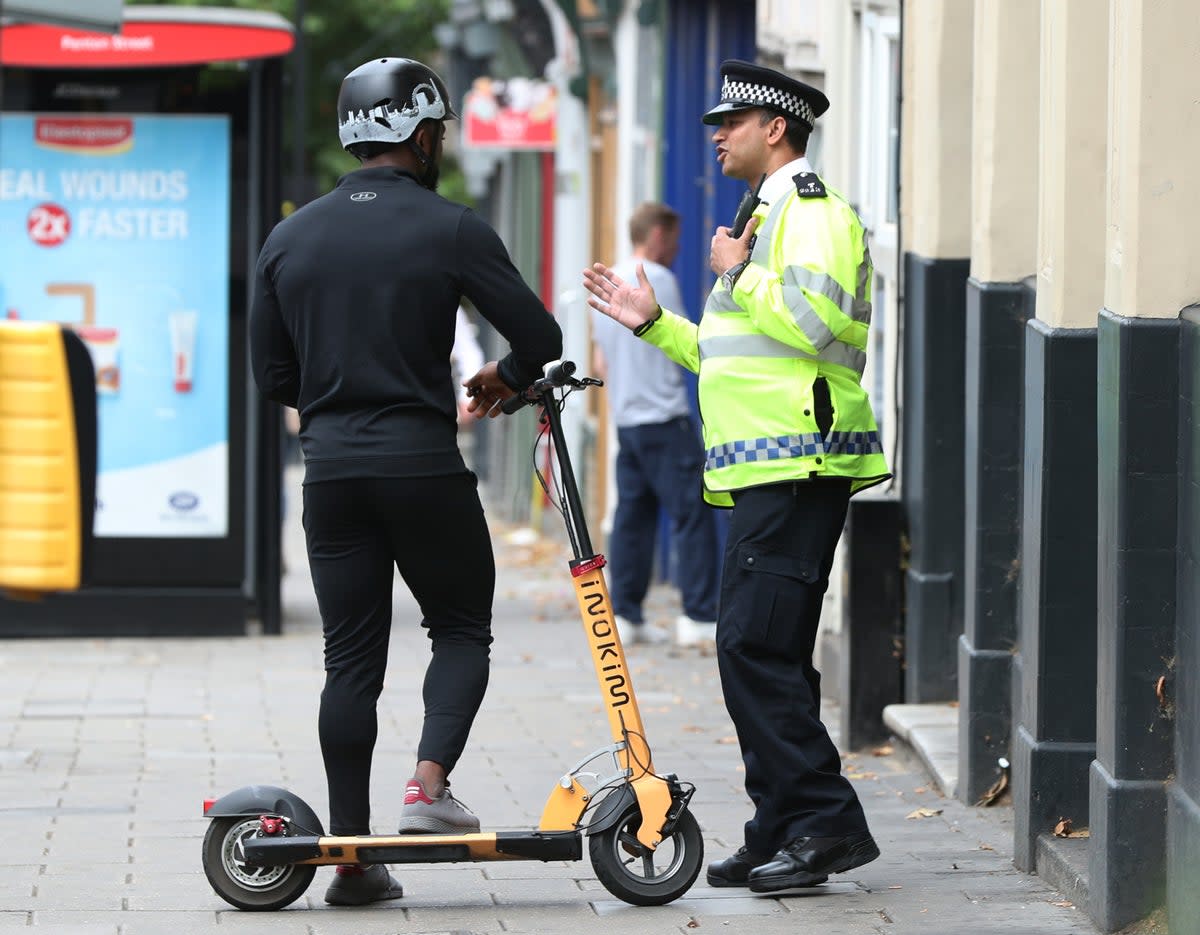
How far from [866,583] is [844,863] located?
232cm

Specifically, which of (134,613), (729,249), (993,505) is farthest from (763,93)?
(134,613)

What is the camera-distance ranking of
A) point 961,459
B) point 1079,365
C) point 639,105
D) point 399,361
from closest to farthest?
point 399,361 → point 1079,365 → point 961,459 → point 639,105

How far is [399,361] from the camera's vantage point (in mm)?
5465

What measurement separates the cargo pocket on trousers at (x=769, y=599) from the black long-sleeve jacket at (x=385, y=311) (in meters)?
0.69

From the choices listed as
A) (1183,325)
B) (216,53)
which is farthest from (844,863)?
(216,53)

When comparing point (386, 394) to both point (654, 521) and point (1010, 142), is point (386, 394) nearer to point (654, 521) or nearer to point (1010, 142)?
point (1010, 142)

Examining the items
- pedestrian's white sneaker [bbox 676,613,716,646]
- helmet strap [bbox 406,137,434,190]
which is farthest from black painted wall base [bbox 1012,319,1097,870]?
pedestrian's white sneaker [bbox 676,613,716,646]

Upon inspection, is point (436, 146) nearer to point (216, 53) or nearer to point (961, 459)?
point (961, 459)

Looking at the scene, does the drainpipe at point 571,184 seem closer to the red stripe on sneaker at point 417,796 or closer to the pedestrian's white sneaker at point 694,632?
the pedestrian's white sneaker at point 694,632

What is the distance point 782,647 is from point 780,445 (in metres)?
0.47

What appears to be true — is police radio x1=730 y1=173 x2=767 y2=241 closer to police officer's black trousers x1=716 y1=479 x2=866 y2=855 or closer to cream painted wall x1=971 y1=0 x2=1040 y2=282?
police officer's black trousers x1=716 y1=479 x2=866 y2=855

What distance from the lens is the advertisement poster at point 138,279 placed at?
453 inches

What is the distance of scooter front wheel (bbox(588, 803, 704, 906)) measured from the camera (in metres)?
5.53

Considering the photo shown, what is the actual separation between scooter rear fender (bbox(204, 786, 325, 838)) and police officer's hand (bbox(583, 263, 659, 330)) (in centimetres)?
132
